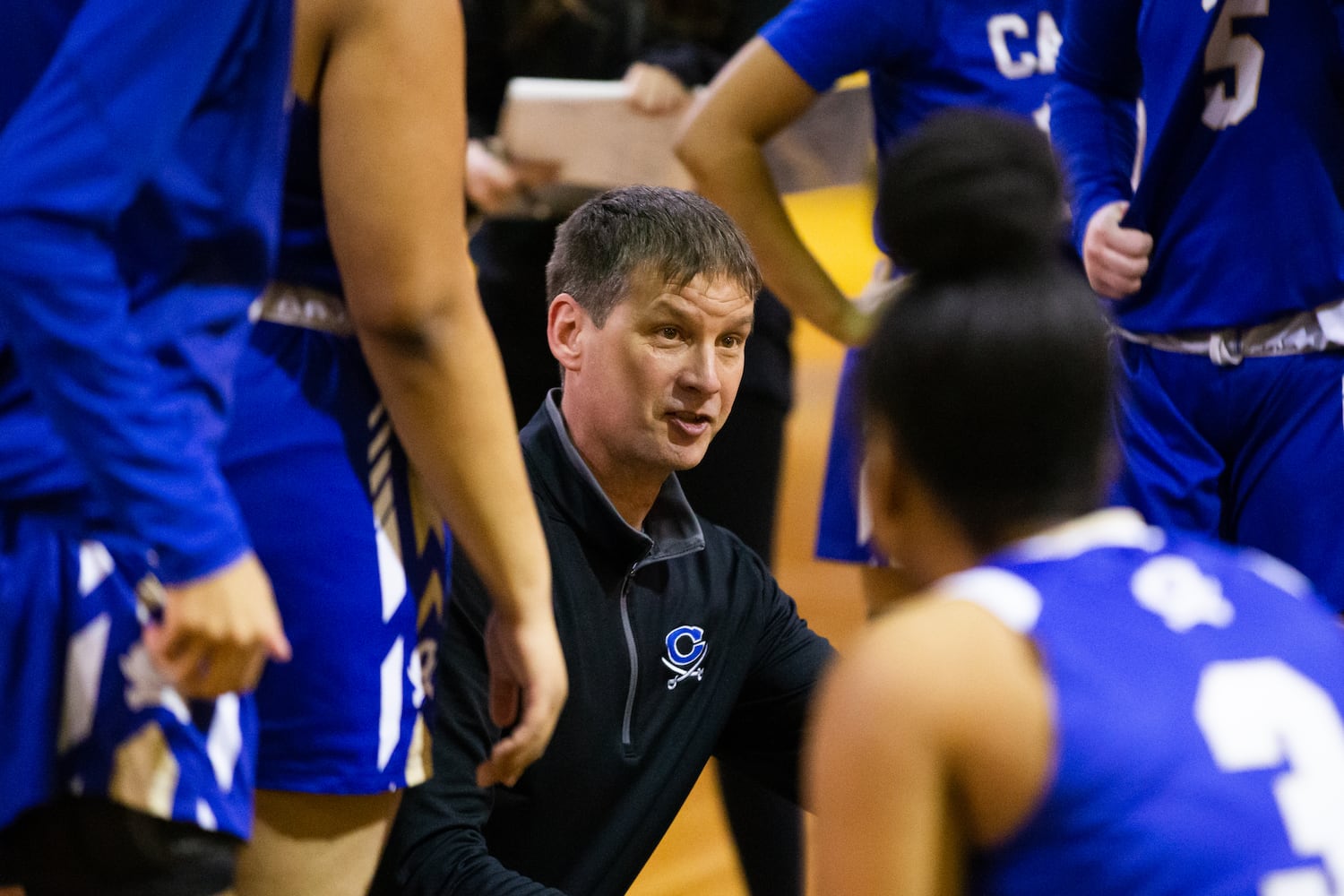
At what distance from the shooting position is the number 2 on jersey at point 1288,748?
0.96m

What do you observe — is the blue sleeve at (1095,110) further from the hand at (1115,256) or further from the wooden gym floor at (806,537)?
the wooden gym floor at (806,537)

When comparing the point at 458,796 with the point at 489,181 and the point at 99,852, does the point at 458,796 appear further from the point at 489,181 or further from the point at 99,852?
the point at 489,181

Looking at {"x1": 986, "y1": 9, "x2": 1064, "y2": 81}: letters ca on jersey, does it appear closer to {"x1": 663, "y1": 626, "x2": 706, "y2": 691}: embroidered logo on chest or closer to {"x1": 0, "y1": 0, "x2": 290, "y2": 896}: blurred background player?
{"x1": 663, "y1": 626, "x2": 706, "y2": 691}: embroidered logo on chest

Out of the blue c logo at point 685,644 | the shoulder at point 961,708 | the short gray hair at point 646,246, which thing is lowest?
the blue c logo at point 685,644

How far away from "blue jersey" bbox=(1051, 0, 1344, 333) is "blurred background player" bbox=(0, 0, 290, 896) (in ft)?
3.66

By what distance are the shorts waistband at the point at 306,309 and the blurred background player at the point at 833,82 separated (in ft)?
3.52

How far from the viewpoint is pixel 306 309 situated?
1201 mm

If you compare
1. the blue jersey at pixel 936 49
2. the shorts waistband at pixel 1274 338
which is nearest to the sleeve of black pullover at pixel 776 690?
the blue jersey at pixel 936 49

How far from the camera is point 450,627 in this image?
1721 mm

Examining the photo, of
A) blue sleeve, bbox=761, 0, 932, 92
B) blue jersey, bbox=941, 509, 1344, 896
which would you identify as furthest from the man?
blue jersey, bbox=941, 509, 1344, 896

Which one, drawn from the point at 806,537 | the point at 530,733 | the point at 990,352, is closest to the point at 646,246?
the point at 530,733

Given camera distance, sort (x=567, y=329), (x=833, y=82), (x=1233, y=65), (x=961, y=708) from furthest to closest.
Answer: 1. (x=833, y=82)
2. (x=567, y=329)
3. (x=1233, y=65)
4. (x=961, y=708)

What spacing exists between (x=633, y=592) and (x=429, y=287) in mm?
777

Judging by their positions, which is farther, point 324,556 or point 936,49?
point 936,49
